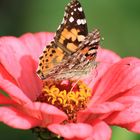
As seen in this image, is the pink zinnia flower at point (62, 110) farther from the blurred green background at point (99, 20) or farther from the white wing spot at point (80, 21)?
the blurred green background at point (99, 20)

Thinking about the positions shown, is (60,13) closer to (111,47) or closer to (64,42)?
(111,47)

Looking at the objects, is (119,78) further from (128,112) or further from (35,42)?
(35,42)

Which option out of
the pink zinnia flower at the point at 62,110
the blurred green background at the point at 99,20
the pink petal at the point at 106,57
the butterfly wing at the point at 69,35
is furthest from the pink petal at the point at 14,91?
the blurred green background at the point at 99,20

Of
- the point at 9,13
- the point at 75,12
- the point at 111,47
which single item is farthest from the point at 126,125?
the point at 9,13

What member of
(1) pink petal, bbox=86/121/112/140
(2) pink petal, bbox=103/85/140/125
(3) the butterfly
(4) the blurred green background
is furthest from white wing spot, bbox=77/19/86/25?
(4) the blurred green background

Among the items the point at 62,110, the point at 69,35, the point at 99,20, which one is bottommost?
the point at 99,20

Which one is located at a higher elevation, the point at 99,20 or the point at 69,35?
the point at 69,35

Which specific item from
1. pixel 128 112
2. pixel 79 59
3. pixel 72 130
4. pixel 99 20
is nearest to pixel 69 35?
pixel 79 59
